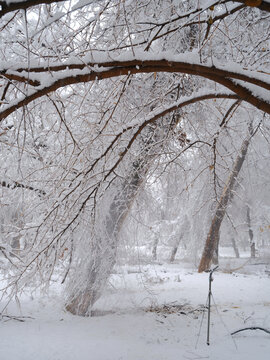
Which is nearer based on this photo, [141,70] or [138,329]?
[141,70]

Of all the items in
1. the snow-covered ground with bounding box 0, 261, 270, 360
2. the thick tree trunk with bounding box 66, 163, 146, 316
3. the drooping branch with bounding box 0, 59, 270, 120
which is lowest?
the snow-covered ground with bounding box 0, 261, 270, 360

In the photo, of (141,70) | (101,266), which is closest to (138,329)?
(101,266)

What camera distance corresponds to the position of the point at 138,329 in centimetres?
485

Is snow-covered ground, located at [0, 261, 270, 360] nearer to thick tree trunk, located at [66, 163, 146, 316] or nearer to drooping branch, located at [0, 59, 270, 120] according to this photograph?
thick tree trunk, located at [66, 163, 146, 316]

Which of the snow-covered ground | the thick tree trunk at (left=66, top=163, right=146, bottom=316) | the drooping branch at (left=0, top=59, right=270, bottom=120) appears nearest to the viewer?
the drooping branch at (left=0, top=59, right=270, bottom=120)

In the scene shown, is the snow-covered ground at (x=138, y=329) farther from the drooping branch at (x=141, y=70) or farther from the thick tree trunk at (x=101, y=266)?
the drooping branch at (x=141, y=70)

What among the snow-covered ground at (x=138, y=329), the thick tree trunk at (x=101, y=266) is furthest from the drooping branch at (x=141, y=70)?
the thick tree trunk at (x=101, y=266)

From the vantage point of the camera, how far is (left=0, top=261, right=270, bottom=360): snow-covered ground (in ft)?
12.6

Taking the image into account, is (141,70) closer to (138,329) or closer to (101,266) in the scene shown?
(101,266)

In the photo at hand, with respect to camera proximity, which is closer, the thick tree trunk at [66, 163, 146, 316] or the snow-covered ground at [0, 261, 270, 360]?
the snow-covered ground at [0, 261, 270, 360]

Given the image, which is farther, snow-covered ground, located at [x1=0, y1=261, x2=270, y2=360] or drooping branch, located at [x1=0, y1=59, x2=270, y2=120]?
snow-covered ground, located at [x1=0, y1=261, x2=270, y2=360]

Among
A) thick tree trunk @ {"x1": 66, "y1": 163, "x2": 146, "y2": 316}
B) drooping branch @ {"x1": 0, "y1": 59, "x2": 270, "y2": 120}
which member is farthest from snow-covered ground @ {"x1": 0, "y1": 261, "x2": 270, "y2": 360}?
drooping branch @ {"x1": 0, "y1": 59, "x2": 270, "y2": 120}

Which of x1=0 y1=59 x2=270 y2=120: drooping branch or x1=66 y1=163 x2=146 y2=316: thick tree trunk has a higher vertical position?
x1=0 y1=59 x2=270 y2=120: drooping branch

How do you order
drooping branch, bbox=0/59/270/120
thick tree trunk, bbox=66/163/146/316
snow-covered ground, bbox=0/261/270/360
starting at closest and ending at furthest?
drooping branch, bbox=0/59/270/120 → snow-covered ground, bbox=0/261/270/360 → thick tree trunk, bbox=66/163/146/316
